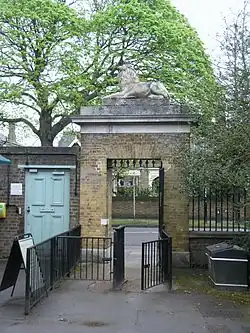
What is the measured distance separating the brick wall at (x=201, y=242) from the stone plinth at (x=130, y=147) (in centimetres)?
18

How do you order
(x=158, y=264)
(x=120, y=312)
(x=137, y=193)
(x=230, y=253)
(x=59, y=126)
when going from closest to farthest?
1. (x=120, y=312)
2. (x=230, y=253)
3. (x=158, y=264)
4. (x=59, y=126)
5. (x=137, y=193)

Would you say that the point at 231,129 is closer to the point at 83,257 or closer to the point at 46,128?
the point at 83,257

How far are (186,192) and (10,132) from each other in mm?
16942

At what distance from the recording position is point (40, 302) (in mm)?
7660

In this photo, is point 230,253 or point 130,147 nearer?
point 230,253

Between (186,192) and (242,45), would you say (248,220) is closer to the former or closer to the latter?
(186,192)

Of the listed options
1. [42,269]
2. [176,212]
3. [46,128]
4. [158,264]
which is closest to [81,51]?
[46,128]

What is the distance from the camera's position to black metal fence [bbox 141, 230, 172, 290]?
915 centimetres

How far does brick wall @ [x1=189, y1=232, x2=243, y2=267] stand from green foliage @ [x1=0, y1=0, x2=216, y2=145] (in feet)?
29.4

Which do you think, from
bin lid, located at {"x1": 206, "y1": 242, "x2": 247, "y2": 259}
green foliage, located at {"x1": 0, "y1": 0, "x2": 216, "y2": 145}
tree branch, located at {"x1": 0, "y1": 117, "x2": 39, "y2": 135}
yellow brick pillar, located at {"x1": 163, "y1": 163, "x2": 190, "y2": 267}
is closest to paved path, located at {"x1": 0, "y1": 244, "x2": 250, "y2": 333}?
bin lid, located at {"x1": 206, "y1": 242, "x2": 247, "y2": 259}

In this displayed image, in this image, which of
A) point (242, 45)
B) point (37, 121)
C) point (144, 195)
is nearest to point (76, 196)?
point (242, 45)

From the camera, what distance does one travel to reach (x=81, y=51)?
20.0 m

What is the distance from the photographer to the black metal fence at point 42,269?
7.00 m

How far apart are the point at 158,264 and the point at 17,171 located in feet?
15.1
